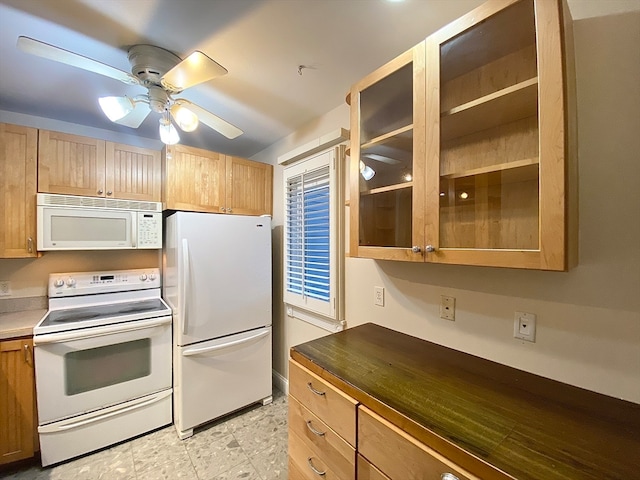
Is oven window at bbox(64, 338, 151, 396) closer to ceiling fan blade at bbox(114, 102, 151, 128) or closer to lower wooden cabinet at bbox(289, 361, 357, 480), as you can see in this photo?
lower wooden cabinet at bbox(289, 361, 357, 480)

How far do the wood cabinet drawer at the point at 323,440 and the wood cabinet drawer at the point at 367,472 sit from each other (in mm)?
32

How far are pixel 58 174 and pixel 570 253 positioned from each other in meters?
2.97

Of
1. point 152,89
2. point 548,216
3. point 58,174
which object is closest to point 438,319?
point 548,216

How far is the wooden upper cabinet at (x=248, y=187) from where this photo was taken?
2.47 meters

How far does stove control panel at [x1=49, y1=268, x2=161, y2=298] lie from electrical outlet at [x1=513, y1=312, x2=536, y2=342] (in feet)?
8.94

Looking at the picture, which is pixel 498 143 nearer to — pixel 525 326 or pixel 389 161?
pixel 389 161

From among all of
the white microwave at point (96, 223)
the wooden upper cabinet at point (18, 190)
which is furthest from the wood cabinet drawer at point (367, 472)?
the wooden upper cabinet at point (18, 190)

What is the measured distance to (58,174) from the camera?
1948 mm

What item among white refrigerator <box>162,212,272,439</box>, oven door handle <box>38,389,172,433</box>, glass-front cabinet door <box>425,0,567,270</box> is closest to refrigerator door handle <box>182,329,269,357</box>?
white refrigerator <box>162,212,272,439</box>

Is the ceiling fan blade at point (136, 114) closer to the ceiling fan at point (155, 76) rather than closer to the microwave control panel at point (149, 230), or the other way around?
the ceiling fan at point (155, 76)

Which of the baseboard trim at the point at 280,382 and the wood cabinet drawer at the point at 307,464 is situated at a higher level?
the wood cabinet drawer at the point at 307,464

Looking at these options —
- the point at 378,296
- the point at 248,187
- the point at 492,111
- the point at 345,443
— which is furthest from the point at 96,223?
the point at 492,111

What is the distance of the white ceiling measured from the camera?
1.12 meters

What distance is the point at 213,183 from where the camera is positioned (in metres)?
2.36
